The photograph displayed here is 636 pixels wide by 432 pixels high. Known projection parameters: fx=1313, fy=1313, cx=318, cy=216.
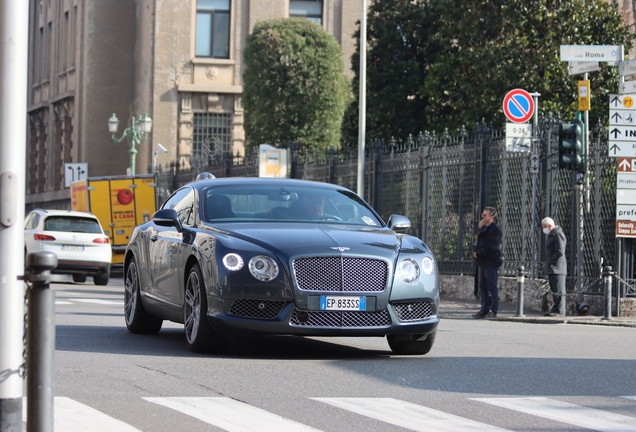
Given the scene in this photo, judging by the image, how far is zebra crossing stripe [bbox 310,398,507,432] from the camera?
7.42 m

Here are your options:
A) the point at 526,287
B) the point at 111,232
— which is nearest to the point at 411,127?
the point at 111,232

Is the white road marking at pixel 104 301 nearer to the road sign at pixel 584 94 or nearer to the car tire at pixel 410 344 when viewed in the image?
the road sign at pixel 584 94

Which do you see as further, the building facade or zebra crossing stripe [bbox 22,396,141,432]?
the building facade

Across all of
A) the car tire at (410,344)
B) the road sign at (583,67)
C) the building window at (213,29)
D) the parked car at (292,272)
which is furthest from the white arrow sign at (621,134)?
the building window at (213,29)

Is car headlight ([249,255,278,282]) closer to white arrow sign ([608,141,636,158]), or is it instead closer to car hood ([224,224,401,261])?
car hood ([224,224,401,261])

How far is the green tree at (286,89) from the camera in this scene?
46.7 meters

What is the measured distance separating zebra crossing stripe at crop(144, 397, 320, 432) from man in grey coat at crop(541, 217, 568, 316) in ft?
41.2

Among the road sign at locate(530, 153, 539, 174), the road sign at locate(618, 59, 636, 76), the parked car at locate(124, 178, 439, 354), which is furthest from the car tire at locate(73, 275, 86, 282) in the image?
the parked car at locate(124, 178, 439, 354)

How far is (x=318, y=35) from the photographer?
4822 centimetres

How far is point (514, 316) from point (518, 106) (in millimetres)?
3698

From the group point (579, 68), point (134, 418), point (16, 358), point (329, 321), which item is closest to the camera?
point (16, 358)

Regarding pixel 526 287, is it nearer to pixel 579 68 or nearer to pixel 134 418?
pixel 579 68

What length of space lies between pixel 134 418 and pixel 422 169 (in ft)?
61.8

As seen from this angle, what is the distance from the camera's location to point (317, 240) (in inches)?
437
